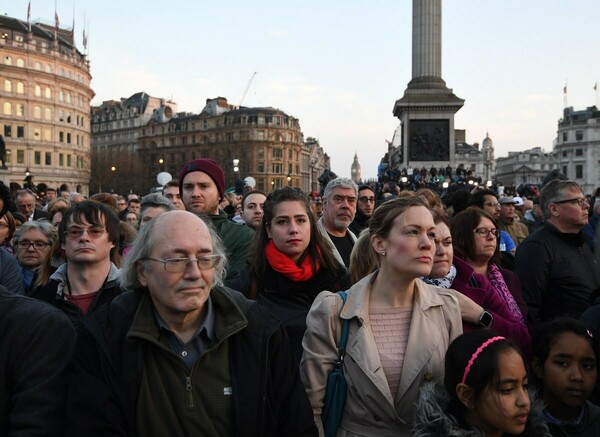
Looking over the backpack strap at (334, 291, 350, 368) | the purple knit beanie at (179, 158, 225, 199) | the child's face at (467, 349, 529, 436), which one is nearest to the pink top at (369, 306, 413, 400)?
the backpack strap at (334, 291, 350, 368)

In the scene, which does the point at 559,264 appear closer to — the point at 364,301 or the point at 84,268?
the point at 364,301

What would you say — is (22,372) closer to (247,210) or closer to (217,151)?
(247,210)

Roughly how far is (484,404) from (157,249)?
188 cm

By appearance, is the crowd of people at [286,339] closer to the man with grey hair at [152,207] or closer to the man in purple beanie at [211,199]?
the man in purple beanie at [211,199]

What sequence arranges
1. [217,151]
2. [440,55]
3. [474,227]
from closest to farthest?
[474,227]
[440,55]
[217,151]

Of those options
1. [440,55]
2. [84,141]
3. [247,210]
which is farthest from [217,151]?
[247,210]

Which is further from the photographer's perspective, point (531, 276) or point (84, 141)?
point (84, 141)

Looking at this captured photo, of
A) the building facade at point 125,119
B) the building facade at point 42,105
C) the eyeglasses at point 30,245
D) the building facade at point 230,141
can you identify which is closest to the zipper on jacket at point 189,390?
the eyeglasses at point 30,245

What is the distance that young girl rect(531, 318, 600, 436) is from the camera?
3.37 metres

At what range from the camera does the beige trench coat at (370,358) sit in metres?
3.22

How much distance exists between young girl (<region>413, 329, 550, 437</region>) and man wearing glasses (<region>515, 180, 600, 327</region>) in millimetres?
2217

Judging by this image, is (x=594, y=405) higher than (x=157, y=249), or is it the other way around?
(x=157, y=249)

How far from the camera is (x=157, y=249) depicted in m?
2.86

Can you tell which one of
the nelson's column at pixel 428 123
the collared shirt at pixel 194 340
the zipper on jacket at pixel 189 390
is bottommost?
the zipper on jacket at pixel 189 390
